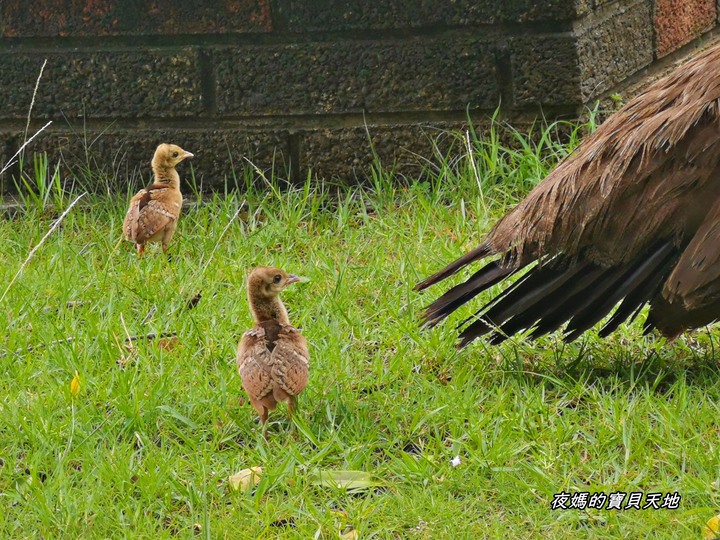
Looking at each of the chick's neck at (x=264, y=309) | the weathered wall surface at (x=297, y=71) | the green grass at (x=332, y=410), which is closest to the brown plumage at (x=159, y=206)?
the green grass at (x=332, y=410)

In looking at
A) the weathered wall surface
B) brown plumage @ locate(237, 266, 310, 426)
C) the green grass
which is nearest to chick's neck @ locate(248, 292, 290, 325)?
brown plumage @ locate(237, 266, 310, 426)

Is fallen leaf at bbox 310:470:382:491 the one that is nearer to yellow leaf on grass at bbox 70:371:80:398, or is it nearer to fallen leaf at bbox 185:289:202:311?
yellow leaf on grass at bbox 70:371:80:398

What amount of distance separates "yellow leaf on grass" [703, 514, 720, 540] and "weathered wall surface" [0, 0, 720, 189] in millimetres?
3050

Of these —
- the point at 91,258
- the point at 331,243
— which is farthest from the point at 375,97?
the point at 91,258

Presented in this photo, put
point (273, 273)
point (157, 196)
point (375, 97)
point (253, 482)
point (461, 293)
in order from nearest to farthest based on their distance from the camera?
point (253, 482) → point (273, 273) → point (461, 293) → point (157, 196) → point (375, 97)

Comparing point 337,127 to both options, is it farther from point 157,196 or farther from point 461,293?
point 461,293

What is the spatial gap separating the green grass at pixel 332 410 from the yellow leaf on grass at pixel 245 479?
39 mm

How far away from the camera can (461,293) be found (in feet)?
14.2

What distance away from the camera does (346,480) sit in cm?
362

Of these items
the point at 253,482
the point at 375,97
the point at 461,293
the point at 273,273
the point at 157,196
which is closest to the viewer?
the point at 253,482

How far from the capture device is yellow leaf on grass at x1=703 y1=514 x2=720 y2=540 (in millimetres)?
3152

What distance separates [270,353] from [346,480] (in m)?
0.48

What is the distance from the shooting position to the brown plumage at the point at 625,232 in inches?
154

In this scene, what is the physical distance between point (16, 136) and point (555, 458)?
382cm
